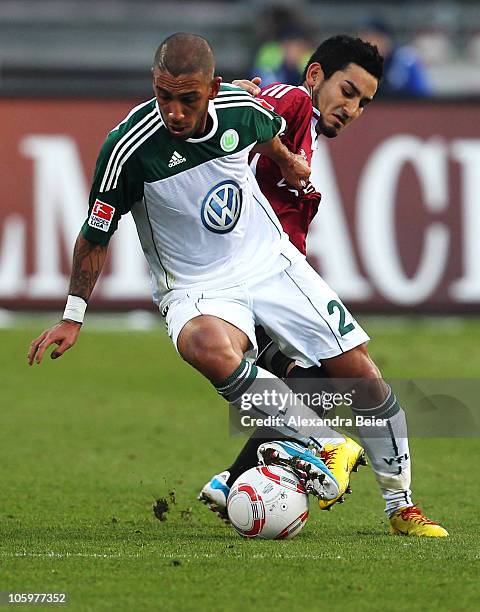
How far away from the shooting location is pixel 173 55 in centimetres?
576

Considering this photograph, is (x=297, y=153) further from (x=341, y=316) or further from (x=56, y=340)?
(x=56, y=340)

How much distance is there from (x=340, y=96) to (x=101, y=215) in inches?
55.5

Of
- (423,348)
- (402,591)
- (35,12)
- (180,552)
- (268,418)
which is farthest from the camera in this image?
(35,12)

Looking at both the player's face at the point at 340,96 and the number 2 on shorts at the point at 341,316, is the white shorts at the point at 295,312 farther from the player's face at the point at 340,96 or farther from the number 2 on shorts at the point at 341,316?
the player's face at the point at 340,96

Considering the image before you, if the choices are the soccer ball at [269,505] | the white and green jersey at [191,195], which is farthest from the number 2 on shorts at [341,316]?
the soccer ball at [269,505]

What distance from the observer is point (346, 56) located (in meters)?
6.74

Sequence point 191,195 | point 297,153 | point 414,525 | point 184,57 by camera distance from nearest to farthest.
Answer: point 184,57 < point 191,195 < point 414,525 < point 297,153

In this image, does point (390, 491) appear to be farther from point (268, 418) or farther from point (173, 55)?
point (173, 55)

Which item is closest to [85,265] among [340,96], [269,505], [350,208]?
[269,505]

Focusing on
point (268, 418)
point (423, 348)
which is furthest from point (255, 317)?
point (423, 348)

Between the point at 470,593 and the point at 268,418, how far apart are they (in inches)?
54.9

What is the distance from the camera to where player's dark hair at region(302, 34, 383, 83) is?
22.1ft

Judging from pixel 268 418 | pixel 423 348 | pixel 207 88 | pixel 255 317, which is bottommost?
pixel 423 348

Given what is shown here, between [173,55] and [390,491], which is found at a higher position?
[173,55]
